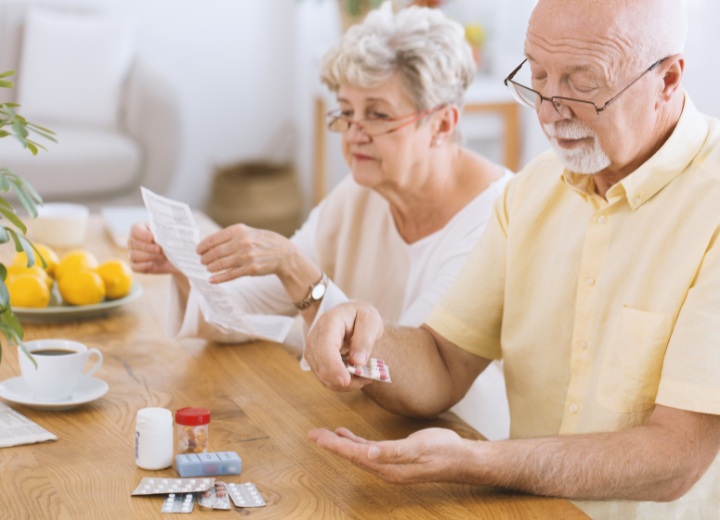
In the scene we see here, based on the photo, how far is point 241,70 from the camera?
16.0 feet

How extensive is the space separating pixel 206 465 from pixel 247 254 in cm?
41

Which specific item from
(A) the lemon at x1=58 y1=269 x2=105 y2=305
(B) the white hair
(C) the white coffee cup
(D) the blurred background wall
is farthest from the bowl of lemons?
(D) the blurred background wall

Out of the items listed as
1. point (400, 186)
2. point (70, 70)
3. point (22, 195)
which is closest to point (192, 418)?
point (22, 195)

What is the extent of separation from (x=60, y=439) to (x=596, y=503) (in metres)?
0.73

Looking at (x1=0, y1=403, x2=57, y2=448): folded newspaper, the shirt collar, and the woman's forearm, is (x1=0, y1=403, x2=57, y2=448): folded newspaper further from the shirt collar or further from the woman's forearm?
the shirt collar

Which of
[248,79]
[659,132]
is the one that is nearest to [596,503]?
[659,132]

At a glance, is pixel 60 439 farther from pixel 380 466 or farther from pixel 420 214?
pixel 420 214

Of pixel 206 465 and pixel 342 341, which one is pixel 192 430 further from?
pixel 342 341

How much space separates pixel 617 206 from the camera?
→ 1.14 metres

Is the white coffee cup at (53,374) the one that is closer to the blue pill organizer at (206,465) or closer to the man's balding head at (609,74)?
the blue pill organizer at (206,465)

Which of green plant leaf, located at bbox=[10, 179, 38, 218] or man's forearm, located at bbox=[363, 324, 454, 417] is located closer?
green plant leaf, located at bbox=[10, 179, 38, 218]

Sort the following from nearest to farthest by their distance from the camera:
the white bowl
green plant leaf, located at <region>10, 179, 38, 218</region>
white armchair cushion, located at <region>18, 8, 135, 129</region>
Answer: green plant leaf, located at <region>10, 179, 38, 218</region>, the white bowl, white armchair cushion, located at <region>18, 8, 135, 129</region>

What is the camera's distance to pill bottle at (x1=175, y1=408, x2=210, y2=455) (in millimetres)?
994

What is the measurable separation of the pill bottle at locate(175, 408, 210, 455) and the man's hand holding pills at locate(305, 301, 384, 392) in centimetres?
16
